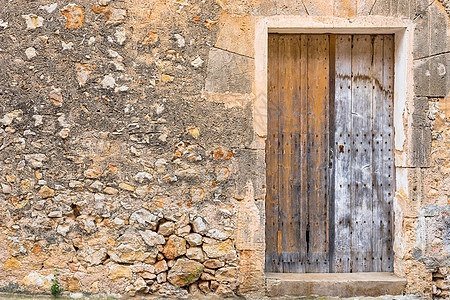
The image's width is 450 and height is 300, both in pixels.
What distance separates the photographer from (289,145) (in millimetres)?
3820

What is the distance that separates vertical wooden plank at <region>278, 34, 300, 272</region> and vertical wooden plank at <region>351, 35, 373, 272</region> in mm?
491

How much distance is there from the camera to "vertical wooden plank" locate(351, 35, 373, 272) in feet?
12.5

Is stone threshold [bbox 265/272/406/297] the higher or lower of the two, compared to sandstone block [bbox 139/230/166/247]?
lower

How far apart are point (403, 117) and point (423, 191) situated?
2.03ft

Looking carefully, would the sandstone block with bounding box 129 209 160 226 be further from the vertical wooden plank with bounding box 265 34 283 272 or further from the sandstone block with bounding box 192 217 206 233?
the vertical wooden plank with bounding box 265 34 283 272

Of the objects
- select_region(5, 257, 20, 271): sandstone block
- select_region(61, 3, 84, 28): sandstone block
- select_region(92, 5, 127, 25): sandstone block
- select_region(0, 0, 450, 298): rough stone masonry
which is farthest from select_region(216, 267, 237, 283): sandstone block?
select_region(61, 3, 84, 28): sandstone block

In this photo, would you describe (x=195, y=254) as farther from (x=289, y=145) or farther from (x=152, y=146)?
(x=289, y=145)

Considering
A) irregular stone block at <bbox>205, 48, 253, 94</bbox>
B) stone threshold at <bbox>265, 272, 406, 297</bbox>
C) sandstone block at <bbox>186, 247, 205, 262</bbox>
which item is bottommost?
stone threshold at <bbox>265, 272, 406, 297</bbox>

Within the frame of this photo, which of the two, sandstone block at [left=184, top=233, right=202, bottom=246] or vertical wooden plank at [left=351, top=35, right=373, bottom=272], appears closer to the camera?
sandstone block at [left=184, top=233, right=202, bottom=246]

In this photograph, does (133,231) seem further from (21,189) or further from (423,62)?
(423,62)

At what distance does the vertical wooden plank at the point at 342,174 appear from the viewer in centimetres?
382

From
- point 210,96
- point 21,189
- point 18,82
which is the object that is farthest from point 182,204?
point 18,82

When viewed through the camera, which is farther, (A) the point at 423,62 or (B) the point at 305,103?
(B) the point at 305,103

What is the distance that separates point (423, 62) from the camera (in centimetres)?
358
